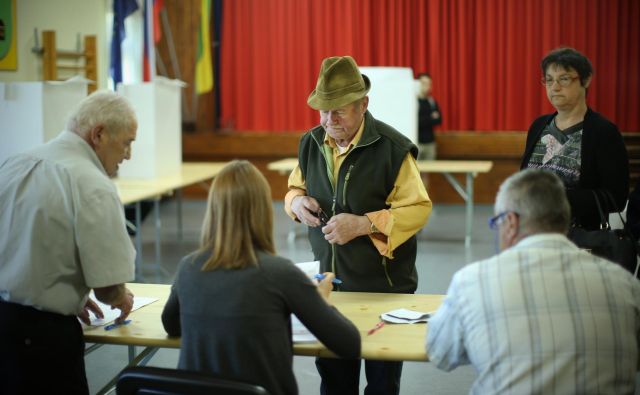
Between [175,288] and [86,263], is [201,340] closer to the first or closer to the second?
[175,288]

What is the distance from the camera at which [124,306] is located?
228 centimetres

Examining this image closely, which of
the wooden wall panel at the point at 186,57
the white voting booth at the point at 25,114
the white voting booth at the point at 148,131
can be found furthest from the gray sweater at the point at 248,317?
the wooden wall panel at the point at 186,57

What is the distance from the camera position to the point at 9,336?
208 centimetres

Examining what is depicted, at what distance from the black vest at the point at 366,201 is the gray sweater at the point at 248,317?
69 centimetres

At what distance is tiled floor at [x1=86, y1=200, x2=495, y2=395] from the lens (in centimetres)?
370

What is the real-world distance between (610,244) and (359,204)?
83 centimetres

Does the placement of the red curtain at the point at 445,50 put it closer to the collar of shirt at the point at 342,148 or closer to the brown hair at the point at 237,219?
the collar of shirt at the point at 342,148

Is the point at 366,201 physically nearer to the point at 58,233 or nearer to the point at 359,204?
the point at 359,204

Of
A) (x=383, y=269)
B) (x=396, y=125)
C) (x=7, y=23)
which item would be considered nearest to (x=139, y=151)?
(x=7, y=23)

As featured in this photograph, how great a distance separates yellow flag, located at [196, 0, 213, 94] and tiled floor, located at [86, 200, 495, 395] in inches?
60.8

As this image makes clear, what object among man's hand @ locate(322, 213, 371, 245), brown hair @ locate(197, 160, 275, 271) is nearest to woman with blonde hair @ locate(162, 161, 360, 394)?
brown hair @ locate(197, 160, 275, 271)

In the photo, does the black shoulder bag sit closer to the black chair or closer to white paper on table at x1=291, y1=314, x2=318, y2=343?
white paper on table at x1=291, y1=314, x2=318, y2=343

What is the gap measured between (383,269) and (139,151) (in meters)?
4.19

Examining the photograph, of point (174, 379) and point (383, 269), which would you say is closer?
point (174, 379)
